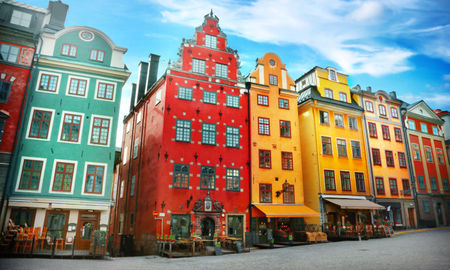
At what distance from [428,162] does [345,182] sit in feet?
50.9

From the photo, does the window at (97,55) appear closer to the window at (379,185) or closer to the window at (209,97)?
the window at (209,97)

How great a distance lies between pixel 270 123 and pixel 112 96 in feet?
46.3

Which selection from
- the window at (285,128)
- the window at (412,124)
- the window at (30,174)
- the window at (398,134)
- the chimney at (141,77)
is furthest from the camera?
the window at (412,124)

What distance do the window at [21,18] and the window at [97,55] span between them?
5.04m

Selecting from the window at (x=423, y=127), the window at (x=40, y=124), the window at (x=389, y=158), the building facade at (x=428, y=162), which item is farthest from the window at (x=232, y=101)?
the window at (x=423, y=127)

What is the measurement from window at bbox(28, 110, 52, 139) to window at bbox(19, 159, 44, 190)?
1838 millimetres

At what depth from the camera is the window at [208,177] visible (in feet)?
78.0

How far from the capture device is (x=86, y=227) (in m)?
20.8

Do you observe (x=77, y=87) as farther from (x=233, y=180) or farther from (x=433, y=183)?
(x=433, y=183)

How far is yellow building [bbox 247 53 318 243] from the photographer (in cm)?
2552

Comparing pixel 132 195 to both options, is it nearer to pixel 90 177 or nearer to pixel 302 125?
pixel 90 177

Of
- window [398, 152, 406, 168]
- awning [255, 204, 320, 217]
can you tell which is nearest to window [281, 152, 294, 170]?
awning [255, 204, 320, 217]

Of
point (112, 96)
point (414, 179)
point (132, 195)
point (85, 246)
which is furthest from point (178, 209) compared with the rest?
point (414, 179)

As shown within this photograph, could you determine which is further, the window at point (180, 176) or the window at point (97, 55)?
the window at point (97, 55)
